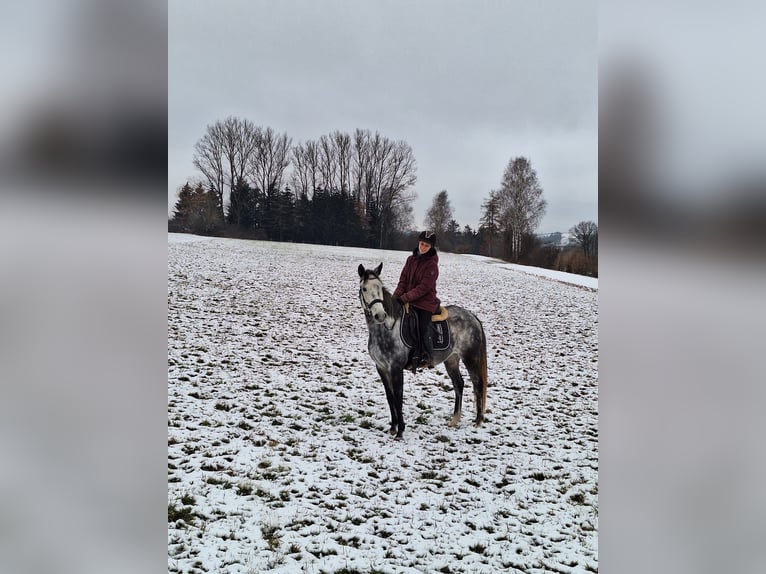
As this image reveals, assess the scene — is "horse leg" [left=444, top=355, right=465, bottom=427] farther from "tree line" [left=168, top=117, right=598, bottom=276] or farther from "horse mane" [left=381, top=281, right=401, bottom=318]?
"tree line" [left=168, top=117, right=598, bottom=276]

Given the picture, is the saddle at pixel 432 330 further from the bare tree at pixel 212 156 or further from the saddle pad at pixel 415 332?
the bare tree at pixel 212 156

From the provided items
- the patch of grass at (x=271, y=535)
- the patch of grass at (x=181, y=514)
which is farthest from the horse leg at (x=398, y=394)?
the patch of grass at (x=181, y=514)

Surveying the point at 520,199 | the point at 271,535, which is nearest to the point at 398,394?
the point at 271,535

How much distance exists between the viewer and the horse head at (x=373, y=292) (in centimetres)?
284

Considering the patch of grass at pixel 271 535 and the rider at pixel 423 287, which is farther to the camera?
the rider at pixel 423 287

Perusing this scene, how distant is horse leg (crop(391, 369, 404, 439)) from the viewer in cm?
311

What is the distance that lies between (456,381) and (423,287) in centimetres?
93

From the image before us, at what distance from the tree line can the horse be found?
786 mm

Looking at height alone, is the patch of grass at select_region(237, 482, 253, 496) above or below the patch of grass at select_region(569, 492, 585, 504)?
above

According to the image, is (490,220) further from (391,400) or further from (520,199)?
(391,400)

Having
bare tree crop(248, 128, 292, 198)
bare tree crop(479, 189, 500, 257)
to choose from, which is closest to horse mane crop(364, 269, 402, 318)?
bare tree crop(479, 189, 500, 257)

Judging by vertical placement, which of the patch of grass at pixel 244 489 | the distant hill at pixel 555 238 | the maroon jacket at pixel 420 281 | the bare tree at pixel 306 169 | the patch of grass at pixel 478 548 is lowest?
the patch of grass at pixel 478 548

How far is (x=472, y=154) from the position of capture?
3781 millimetres

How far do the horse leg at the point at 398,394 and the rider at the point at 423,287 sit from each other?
139 mm
